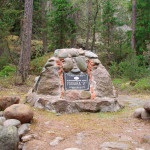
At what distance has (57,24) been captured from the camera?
54.4 feet

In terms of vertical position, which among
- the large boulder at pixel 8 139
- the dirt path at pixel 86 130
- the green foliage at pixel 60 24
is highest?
the green foliage at pixel 60 24

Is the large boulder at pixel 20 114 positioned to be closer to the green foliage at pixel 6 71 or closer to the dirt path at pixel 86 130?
the dirt path at pixel 86 130

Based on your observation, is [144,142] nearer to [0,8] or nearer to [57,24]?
[0,8]

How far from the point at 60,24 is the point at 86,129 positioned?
39.0 feet

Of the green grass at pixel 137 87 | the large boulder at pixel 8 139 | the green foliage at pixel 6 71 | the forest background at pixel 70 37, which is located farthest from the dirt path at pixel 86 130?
the green foliage at pixel 6 71

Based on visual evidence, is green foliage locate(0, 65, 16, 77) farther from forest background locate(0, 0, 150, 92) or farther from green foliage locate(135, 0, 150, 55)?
green foliage locate(135, 0, 150, 55)

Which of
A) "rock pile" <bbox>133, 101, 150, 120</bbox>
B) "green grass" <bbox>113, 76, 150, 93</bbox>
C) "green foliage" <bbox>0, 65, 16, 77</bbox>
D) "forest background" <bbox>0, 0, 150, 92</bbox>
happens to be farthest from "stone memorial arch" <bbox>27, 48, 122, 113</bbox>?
"green foliage" <bbox>0, 65, 16, 77</bbox>

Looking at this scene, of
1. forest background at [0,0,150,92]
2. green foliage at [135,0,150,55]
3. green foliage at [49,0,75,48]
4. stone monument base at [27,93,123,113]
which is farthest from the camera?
green foliage at [135,0,150,55]

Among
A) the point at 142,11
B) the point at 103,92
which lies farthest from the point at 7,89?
the point at 142,11

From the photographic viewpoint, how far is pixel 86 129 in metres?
5.40

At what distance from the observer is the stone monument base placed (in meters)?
6.64

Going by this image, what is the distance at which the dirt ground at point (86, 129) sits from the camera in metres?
4.67

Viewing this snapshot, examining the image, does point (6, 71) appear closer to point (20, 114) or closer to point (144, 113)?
point (20, 114)

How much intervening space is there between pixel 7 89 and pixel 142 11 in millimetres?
12996
